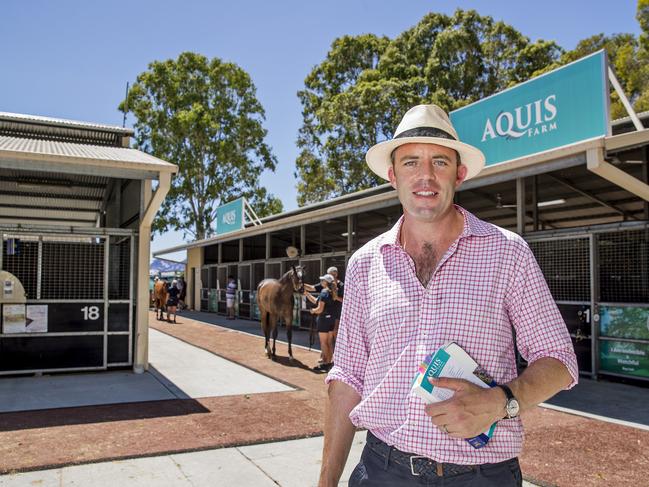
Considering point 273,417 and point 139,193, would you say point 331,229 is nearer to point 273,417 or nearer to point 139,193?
point 139,193

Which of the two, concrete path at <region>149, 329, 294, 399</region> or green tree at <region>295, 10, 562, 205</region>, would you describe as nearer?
concrete path at <region>149, 329, 294, 399</region>

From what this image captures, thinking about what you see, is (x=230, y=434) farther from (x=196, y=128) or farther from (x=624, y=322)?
(x=196, y=128)

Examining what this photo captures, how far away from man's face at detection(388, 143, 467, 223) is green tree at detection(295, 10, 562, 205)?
80.6 ft

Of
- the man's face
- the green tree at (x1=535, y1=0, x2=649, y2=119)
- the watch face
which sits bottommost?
the watch face

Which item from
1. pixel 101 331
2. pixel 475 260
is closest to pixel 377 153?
pixel 475 260

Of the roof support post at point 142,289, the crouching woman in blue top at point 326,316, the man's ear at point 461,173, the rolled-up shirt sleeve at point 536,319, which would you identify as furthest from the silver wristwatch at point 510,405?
the roof support post at point 142,289

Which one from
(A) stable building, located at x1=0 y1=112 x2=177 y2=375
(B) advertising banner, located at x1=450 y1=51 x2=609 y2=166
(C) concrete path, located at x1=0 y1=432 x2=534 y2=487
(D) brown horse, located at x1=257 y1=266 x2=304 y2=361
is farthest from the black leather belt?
(D) brown horse, located at x1=257 y1=266 x2=304 y2=361

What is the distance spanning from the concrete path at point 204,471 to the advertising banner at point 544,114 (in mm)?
5166

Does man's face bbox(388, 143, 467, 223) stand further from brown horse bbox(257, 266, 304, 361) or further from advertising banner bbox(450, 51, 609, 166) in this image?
brown horse bbox(257, 266, 304, 361)

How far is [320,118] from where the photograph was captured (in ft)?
98.4

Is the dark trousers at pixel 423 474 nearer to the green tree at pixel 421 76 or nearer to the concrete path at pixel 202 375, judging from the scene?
the concrete path at pixel 202 375

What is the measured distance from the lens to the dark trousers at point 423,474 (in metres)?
1.64

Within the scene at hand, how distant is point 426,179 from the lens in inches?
74.5

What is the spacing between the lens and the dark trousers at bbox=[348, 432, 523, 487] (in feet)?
5.37
